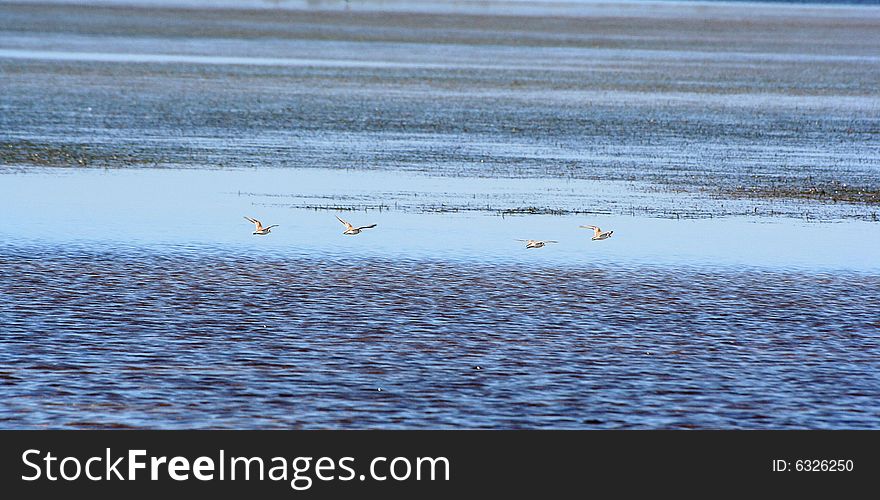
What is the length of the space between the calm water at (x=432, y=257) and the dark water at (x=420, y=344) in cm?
6

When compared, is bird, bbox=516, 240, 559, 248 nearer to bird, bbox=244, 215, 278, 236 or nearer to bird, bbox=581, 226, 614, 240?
bird, bbox=581, 226, 614, 240

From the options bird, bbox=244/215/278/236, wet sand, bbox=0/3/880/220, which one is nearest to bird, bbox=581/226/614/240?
wet sand, bbox=0/3/880/220

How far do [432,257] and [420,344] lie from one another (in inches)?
268

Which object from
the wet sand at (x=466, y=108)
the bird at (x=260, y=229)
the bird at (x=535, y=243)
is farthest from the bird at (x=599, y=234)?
the bird at (x=260, y=229)

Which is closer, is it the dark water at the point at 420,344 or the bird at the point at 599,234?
the dark water at the point at 420,344

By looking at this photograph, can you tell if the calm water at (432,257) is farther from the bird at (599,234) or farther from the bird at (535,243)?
the bird at (599,234)

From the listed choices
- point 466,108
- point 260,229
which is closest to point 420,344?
point 260,229

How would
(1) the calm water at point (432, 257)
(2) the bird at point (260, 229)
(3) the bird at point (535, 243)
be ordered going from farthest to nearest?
(2) the bird at point (260, 229) → (3) the bird at point (535, 243) → (1) the calm water at point (432, 257)

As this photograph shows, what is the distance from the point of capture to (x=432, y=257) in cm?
2816

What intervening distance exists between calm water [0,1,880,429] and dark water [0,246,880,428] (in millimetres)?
58

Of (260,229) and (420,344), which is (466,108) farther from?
(420,344)

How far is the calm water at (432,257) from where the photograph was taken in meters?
18.9
